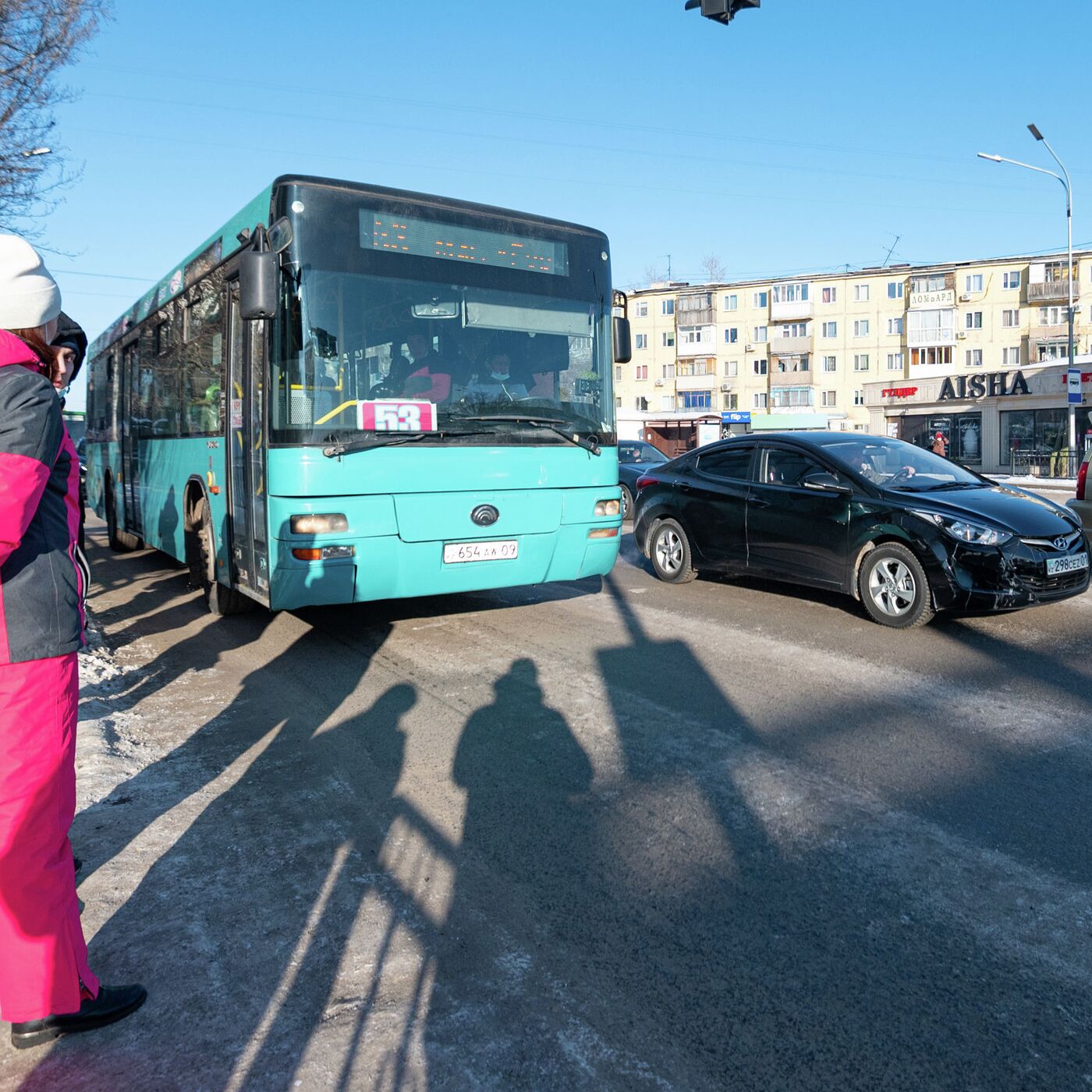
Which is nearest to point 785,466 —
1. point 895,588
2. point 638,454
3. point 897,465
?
point 897,465

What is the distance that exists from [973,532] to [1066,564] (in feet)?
2.69

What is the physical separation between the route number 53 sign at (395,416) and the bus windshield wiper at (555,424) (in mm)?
283

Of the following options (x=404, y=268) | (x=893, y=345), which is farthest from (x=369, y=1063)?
(x=893, y=345)

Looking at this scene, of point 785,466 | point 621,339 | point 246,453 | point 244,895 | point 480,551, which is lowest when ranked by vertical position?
point 244,895

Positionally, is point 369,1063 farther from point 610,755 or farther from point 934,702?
point 934,702

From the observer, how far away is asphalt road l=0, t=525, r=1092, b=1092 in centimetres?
258

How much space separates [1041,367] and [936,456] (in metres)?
41.0

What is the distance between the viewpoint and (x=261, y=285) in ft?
21.0

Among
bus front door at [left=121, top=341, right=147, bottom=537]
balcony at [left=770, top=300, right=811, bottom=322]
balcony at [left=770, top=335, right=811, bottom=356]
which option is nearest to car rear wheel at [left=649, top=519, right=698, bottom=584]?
bus front door at [left=121, top=341, right=147, bottom=537]

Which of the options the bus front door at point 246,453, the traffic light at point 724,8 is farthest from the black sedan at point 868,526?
the bus front door at point 246,453

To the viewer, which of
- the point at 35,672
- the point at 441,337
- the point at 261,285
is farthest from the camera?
the point at 441,337

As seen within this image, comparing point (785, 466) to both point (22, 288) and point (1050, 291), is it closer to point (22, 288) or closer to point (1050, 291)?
point (22, 288)

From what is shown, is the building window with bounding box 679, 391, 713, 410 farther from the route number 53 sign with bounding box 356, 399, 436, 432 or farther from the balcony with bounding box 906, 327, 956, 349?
the route number 53 sign with bounding box 356, 399, 436, 432

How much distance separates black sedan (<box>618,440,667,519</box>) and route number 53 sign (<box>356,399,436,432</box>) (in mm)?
12112
